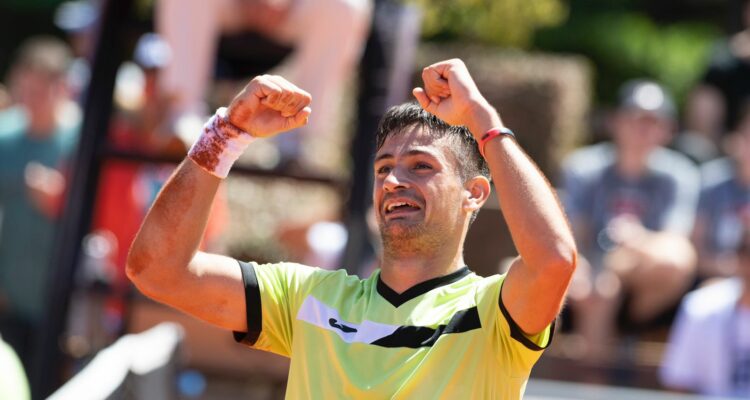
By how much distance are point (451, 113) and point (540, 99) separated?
6374 mm

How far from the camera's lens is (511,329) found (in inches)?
113

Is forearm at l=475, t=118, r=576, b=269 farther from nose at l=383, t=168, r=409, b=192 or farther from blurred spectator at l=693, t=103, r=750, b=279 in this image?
blurred spectator at l=693, t=103, r=750, b=279

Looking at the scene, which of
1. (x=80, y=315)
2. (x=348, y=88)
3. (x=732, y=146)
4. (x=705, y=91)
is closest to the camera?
(x=80, y=315)

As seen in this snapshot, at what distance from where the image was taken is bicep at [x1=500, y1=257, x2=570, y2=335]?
111 inches

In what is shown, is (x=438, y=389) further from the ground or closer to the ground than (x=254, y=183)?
further from the ground

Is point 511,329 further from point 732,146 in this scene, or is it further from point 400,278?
point 732,146

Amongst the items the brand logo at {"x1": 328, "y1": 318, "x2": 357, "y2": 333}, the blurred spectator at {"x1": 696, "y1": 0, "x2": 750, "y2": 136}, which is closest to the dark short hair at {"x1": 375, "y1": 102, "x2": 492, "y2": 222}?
the brand logo at {"x1": 328, "y1": 318, "x2": 357, "y2": 333}

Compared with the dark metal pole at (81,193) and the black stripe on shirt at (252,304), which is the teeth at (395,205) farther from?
the dark metal pole at (81,193)

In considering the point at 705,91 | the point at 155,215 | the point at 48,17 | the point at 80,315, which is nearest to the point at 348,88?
the point at 705,91

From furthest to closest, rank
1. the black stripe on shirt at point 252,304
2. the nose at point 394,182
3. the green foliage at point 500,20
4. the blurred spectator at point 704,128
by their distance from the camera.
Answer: the green foliage at point 500,20
the blurred spectator at point 704,128
the black stripe on shirt at point 252,304
the nose at point 394,182

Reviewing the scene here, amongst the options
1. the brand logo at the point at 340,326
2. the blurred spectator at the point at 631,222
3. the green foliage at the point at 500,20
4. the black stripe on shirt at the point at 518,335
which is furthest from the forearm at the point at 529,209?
the green foliage at the point at 500,20

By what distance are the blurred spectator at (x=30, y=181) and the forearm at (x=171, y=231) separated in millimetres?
3427

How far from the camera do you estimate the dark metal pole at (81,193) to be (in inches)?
222

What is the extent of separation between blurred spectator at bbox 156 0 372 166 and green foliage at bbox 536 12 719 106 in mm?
7927
